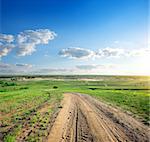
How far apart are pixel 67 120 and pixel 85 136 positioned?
14.9ft

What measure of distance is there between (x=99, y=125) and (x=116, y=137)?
284 centimetres

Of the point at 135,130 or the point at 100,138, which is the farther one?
the point at 135,130

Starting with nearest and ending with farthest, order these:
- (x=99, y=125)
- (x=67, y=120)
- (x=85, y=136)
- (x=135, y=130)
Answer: (x=85, y=136), (x=135, y=130), (x=99, y=125), (x=67, y=120)

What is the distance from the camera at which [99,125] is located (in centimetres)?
1467

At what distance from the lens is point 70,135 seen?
12.3 m

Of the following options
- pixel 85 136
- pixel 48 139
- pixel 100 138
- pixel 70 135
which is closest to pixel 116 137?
pixel 100 138

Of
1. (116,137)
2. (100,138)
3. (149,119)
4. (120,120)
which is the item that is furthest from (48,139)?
(149,119)

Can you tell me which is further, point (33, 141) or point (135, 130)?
point (135, 130)

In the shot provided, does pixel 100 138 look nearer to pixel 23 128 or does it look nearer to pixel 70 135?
pixel 70 135

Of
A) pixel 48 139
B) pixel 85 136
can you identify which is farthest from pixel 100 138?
pixel 48 139

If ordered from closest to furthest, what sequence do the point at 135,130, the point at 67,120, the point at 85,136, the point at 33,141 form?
the point at 33,141
the point at 85,136
the point at 135,130
the point at 67,120

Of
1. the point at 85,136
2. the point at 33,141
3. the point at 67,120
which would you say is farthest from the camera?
the point at 67,120

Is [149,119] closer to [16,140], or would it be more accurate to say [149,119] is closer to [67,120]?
A: [67,120]

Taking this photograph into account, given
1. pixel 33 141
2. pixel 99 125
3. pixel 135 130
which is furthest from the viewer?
pixel 99 125
